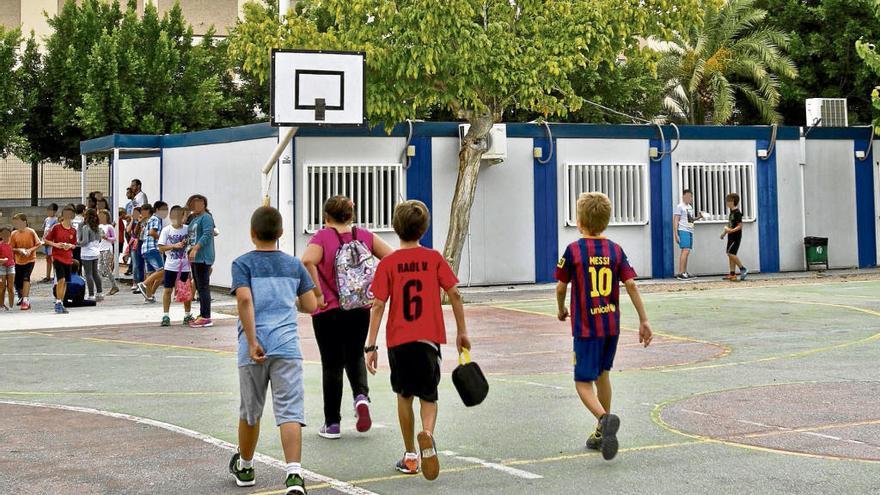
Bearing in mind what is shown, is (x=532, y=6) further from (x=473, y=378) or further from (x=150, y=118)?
(x=150, y=118)

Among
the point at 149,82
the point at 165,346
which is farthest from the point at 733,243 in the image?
the point at 149,82

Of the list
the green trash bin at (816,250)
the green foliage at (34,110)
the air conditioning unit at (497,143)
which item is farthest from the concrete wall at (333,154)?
the green foliage at (34,110)

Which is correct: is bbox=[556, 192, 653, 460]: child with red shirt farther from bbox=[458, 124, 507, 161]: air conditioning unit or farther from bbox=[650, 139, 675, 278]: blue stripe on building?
bbox=[650, 139, 675, 278]: blue stripe on building

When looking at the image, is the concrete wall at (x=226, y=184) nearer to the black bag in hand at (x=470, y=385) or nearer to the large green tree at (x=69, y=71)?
the black bag in hand at (x=470, y=385)

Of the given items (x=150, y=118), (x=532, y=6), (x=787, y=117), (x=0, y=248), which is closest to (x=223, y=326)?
(x=0, y=248)

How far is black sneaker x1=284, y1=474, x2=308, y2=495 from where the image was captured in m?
6.22

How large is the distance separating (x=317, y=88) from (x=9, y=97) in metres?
25.7

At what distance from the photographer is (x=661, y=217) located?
24.6 meters

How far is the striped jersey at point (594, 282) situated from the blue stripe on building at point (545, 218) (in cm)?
1576

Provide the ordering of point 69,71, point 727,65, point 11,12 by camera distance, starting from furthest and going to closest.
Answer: point 11,12 → point 727,65 → point 69,71

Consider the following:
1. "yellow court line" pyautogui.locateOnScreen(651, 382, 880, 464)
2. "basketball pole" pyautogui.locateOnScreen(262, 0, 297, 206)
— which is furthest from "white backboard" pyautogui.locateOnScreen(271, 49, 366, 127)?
"yellow court line" pyautogui.locateOnScreen(651, 382, 880, 464)

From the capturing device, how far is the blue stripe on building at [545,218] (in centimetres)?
2339

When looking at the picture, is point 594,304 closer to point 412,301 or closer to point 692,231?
point 412,301

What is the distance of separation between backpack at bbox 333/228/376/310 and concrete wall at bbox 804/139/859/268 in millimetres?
19806
